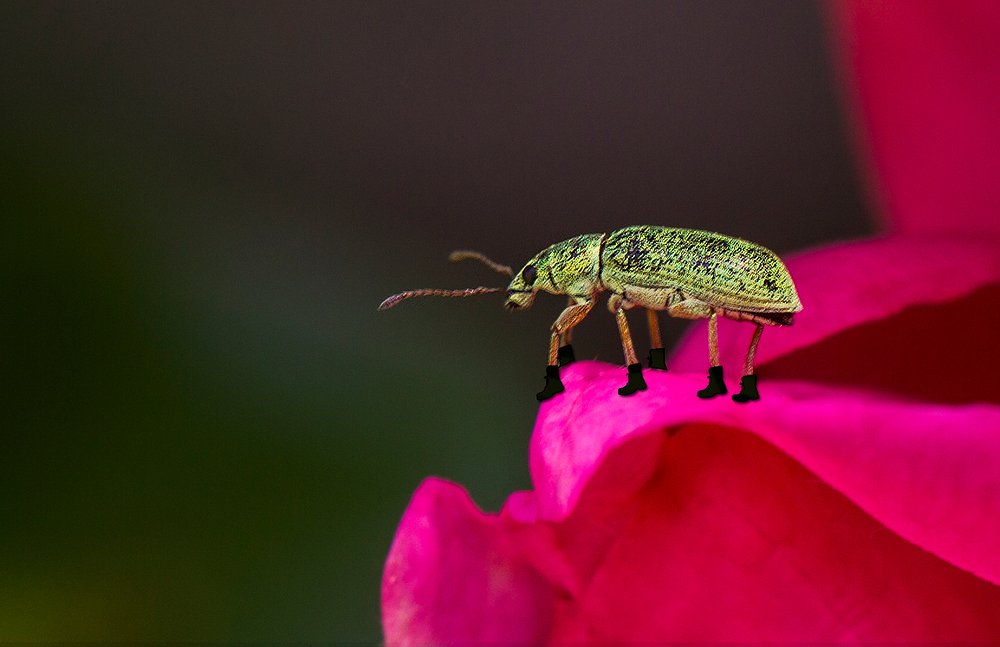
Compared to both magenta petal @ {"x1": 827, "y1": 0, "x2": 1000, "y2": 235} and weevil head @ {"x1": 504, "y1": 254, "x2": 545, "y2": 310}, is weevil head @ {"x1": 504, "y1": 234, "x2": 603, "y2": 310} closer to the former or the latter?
weevil head @ {"x1": 504, "y1": 254, "x2": 545, "y2": 310}

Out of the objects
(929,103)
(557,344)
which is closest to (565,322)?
(557,344)

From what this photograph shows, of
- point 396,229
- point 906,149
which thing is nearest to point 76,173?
point 396,229

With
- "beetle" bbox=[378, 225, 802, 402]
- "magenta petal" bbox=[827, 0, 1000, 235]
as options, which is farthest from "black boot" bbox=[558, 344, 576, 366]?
"magenta petal" bbox=[827, 0, 1000, 235]

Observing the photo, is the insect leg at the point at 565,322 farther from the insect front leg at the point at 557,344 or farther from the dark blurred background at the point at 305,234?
the dark blurred background at the point at 305,234

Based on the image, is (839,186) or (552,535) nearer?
(552,535)

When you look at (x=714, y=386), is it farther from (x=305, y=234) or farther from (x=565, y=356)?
(x=305, y=234)

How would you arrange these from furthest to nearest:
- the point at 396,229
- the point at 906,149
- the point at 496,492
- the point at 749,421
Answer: the point at 396,229 → the point at 496,492 → the point at 906,149 → the point at 749,421

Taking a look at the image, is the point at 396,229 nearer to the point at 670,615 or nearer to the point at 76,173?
the point at 76,173
